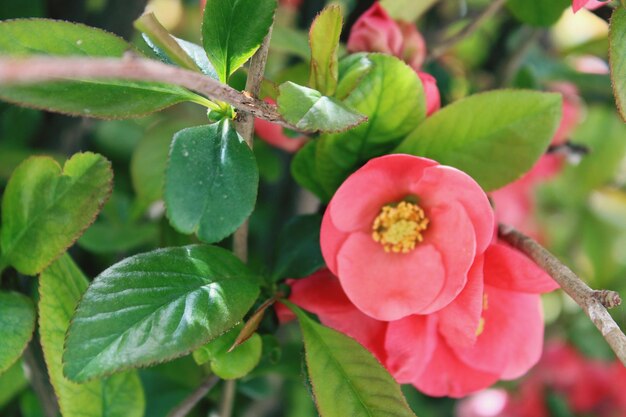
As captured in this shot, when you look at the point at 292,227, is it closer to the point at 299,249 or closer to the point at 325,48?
the point at 299,249

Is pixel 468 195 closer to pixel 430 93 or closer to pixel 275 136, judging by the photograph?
pixel 430 93

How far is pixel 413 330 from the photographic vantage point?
0.49 meters

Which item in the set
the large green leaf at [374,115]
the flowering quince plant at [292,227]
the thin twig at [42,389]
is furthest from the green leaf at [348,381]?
the thin twig at [42,389]

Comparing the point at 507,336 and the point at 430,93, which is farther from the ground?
the point at 430,93

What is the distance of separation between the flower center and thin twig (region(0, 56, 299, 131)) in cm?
14

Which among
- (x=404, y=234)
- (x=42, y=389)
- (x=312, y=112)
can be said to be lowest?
(x=42, y=389)

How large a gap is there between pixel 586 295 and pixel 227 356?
21 centimetres

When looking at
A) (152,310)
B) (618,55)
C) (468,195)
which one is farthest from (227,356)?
(618,55)

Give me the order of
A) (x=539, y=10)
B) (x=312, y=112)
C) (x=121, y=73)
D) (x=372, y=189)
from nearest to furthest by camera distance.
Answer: (x=121, y=73)
(x=312, y=112)
(x=372, y=189)
(x=539, y=10)

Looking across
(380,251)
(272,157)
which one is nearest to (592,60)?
(272,157)

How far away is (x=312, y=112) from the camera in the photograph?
1.29 feet

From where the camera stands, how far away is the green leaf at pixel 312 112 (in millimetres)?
388

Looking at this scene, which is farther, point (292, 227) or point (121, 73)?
point (292, 227)

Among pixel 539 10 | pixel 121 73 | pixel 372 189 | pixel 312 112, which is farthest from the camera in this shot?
pixel 539 10
